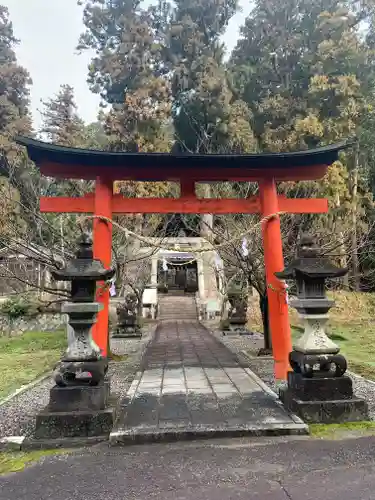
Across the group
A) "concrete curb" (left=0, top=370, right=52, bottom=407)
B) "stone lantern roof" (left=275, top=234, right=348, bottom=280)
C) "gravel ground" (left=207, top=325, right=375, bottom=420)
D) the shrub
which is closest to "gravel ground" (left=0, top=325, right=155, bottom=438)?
"concrete curb" (left=0, top=370, right=52, bottom=407)

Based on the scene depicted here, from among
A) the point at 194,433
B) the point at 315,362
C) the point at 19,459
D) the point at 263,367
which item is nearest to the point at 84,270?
the point at 19,459

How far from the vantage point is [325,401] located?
4.57m

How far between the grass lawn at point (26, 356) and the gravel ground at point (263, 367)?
435 centimetres

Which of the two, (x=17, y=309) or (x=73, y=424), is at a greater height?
(x=17, y=309)

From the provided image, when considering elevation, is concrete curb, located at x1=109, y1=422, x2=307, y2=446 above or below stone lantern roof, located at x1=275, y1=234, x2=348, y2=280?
below

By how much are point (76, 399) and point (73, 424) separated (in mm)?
258

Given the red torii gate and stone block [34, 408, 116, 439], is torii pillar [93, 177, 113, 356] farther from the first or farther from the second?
stone block [34, 408, 116, 439]

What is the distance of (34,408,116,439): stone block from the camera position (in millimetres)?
4191

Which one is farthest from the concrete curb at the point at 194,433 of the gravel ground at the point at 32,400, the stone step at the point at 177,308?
the stone step at the point at 177,308

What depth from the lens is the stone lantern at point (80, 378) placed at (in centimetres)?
423

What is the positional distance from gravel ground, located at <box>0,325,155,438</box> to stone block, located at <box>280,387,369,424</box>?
8.54 feet

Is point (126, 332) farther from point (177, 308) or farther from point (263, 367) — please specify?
point (177, 308)

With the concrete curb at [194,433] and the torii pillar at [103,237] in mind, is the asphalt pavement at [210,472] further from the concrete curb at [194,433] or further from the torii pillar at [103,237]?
the torii pillar at [103,237]

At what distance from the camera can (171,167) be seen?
6.66m
